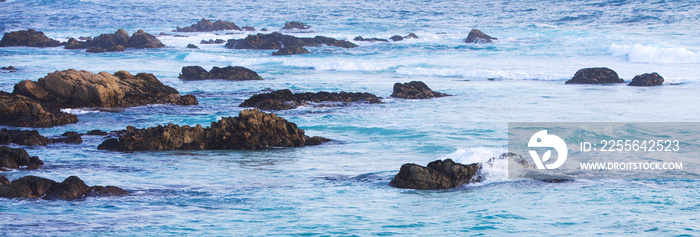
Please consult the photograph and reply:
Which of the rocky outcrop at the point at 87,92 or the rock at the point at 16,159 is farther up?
the rocky outcrop at the point at 87,92

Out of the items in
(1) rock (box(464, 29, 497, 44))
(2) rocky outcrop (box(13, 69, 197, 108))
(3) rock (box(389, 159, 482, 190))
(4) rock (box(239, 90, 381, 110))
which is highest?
(1) rock (box(464, 29, 497, 44))

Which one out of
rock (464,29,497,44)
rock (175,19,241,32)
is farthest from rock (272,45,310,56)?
rock (175,19,241,32)

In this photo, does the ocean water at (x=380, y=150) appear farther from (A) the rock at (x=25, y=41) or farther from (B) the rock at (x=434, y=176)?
(A) the rock at (x=25, y=41)

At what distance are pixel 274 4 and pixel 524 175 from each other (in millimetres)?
70149

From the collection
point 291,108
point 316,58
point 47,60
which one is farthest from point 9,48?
point 291,108

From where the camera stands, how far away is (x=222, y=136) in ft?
41.2

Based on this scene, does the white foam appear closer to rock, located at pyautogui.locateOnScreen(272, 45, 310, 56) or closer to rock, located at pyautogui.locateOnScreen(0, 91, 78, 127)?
rock, located at pyautogui.locateOnScreen(272, 45, 310, 56)

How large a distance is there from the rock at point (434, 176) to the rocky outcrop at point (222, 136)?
4033mm

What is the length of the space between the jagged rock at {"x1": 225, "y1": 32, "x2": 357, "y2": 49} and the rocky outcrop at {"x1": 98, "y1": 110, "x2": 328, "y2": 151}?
2963 centimetres

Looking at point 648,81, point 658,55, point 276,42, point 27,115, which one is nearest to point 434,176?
point 27,115

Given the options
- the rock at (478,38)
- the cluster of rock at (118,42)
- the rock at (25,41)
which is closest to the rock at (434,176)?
the rock at (478,38)

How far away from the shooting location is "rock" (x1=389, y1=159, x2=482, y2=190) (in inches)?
357

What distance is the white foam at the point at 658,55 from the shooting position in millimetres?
30609

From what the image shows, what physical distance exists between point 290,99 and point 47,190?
10524mm
